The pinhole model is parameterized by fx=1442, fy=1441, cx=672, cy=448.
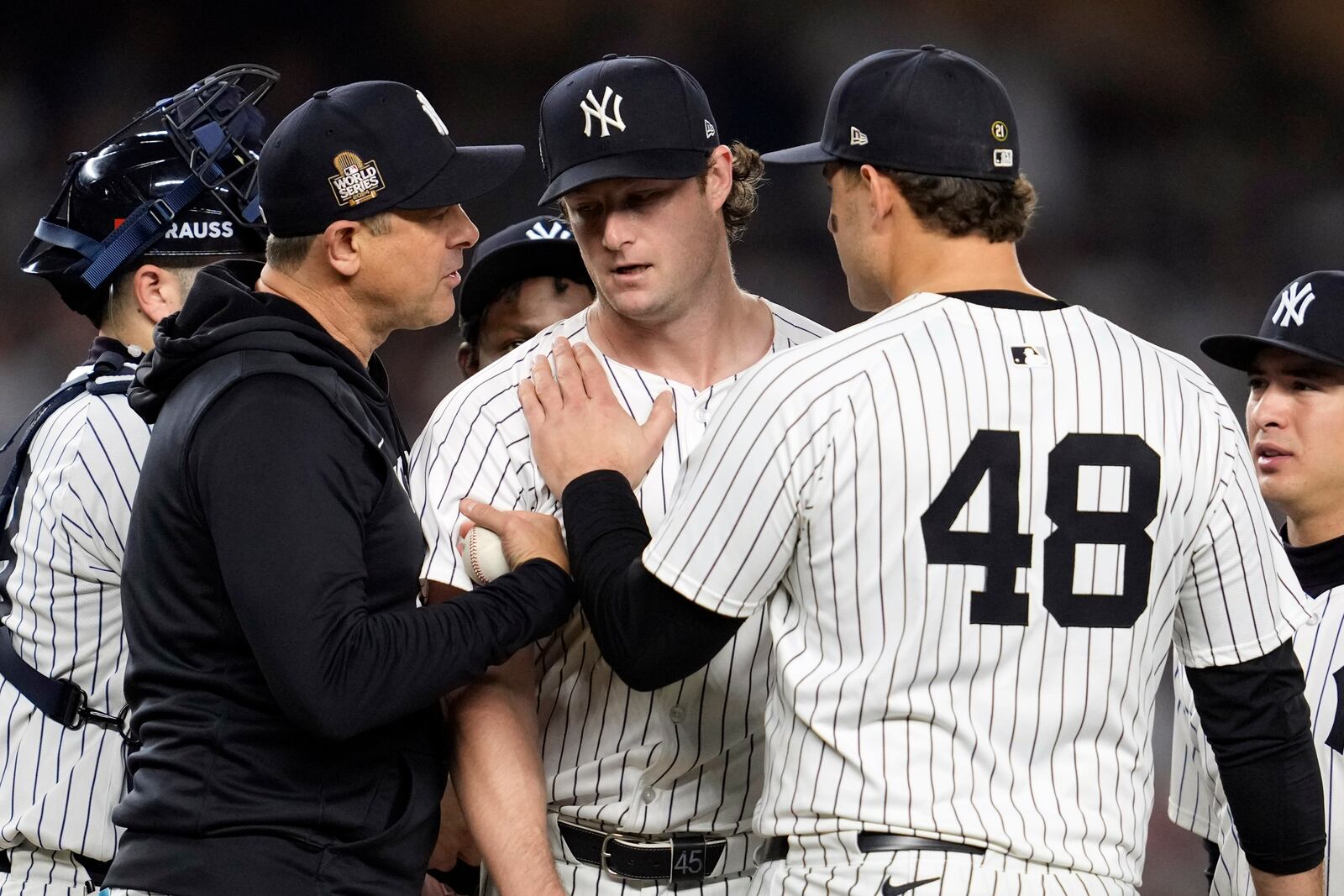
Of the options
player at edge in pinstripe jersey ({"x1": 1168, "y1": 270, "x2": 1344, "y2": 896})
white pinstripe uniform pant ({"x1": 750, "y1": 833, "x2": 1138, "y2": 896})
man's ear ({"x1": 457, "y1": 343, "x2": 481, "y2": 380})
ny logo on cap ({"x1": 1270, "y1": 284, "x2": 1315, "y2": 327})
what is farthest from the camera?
man's ear ({"x1": 457, "y1": 343, "x2": 481, "y2": 380})

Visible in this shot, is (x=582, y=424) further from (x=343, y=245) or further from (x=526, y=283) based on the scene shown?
(x=526, y=283)

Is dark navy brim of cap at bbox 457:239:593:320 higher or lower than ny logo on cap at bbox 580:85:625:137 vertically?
lower

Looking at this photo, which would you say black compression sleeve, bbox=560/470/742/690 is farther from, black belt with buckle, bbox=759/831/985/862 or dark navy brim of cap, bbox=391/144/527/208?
dark navy brim of cap, bbox=391/144/527/208

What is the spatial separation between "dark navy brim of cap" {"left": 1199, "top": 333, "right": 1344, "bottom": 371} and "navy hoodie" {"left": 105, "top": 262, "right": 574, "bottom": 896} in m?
1.42

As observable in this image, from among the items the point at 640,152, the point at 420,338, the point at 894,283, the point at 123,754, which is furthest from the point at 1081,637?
the point at 420,338

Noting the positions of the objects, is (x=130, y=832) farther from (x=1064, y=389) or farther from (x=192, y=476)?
(x=1064, y=389)

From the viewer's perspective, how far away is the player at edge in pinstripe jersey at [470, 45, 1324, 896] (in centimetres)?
158

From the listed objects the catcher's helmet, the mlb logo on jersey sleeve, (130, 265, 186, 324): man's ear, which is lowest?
(130, 265, 186, 324): man's ear

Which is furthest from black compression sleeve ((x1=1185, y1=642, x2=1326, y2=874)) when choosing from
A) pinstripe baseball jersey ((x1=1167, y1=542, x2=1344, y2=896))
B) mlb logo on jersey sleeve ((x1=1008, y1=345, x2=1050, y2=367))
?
mlb logo on jersey sleeve ((x1=1008, y1=345, x2=1050, y2=367))

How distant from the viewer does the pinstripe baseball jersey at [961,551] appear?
62.1 inches

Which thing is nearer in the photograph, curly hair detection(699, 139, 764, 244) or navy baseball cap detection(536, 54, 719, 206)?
navy baseball cap detection(536, 54, 719, 206)

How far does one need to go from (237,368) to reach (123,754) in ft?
Result: 2.83

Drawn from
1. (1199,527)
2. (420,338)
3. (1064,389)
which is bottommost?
(420,338)

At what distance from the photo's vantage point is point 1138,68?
18.5 ft
